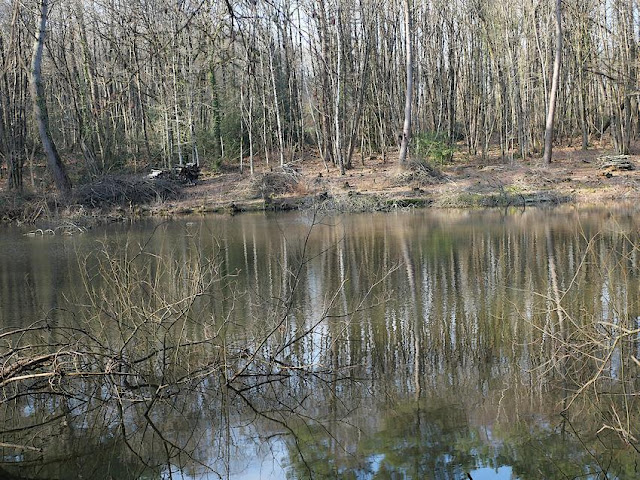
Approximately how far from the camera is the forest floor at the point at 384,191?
2488cm

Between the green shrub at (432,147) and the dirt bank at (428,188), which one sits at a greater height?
the green shrub at (432,147)

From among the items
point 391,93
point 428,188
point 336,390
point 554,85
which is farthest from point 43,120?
point 336,390

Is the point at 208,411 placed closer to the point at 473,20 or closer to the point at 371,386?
the point at 371,386

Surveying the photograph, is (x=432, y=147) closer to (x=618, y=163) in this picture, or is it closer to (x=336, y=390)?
(x=618, y=163)

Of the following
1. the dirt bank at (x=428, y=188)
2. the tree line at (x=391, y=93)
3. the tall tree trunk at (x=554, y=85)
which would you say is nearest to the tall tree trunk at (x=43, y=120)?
the tree line at (x=391, y=93)

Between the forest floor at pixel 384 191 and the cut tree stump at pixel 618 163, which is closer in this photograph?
the forest floor at pixel 384 191

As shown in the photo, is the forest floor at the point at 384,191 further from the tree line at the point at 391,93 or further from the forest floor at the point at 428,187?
the tree line at the point at 391,93

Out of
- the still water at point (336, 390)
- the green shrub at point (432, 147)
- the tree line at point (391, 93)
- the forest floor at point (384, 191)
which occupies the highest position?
the tree line at point (391, 93)

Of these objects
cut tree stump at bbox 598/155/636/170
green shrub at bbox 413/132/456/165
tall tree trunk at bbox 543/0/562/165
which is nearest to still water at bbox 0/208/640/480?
cut tree stump at bbox 598/155/636/170

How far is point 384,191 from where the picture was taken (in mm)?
27000

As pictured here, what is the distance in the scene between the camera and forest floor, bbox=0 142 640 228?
24.9m

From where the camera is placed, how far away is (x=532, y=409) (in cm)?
638

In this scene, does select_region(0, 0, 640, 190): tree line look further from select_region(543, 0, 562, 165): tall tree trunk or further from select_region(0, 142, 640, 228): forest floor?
select_region(0, 142, 640, 228): forest floor

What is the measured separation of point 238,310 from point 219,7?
652cm
